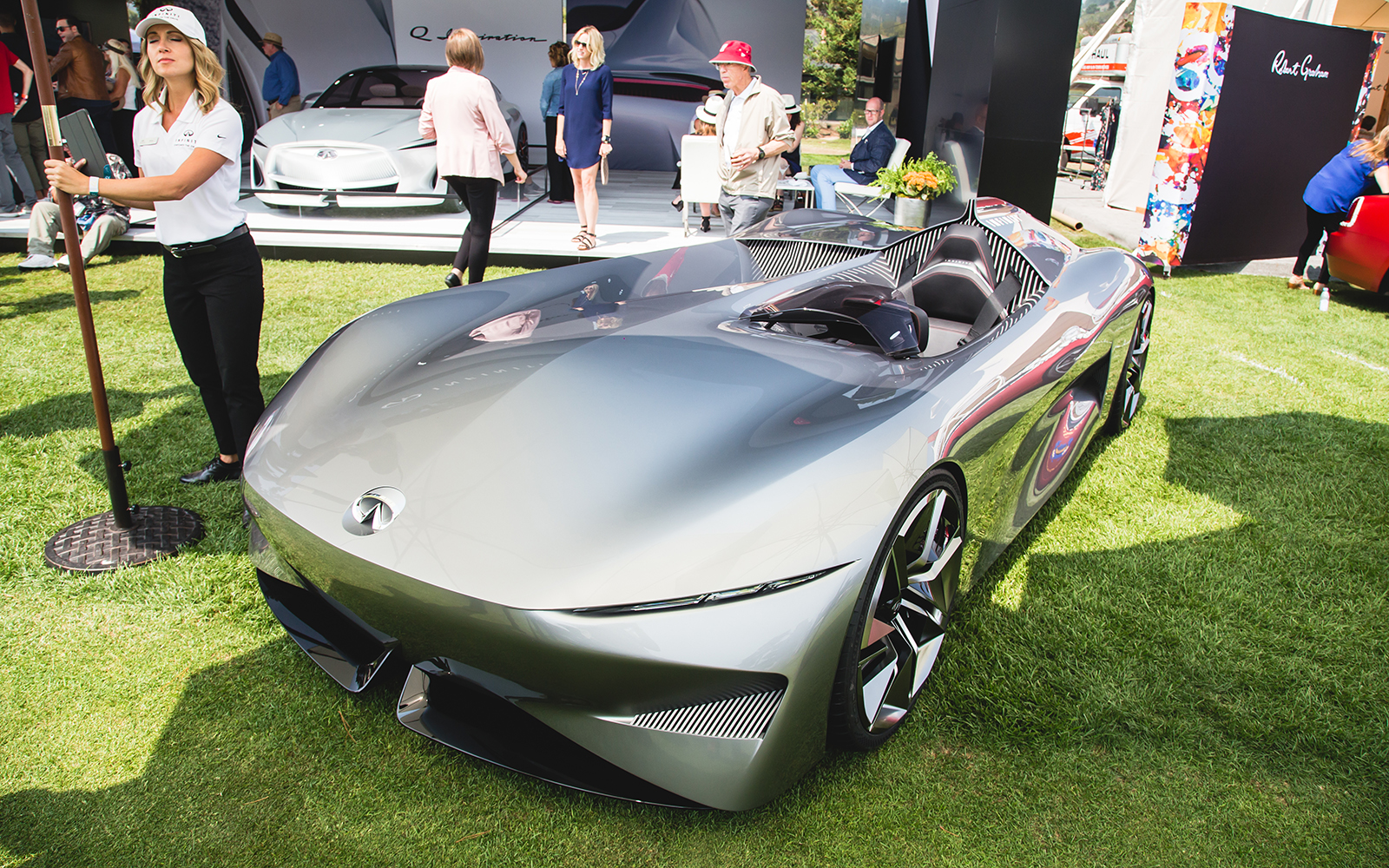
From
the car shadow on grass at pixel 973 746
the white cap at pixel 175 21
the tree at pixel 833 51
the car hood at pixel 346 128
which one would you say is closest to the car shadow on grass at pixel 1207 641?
the car shadow on grass at pixel 973 746

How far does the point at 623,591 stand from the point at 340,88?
9.17m

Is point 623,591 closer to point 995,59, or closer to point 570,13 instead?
point 995,59

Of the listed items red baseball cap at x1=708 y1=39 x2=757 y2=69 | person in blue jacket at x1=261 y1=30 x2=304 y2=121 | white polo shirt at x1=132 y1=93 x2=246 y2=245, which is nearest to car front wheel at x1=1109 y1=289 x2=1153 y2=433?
red baseball cap at x1=708 y1=39 x2=757 y2=69

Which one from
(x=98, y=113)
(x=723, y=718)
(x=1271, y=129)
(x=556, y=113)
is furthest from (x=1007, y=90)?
(x=98, y=113)

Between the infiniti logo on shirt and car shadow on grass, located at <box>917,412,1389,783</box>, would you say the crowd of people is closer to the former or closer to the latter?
the infiniti logo on shirt

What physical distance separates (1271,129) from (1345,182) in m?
1.37

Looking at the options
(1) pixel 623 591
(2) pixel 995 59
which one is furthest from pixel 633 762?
(2) pixel 995 59

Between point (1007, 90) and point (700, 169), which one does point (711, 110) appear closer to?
point (700, 169)

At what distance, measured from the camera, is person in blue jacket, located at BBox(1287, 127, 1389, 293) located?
6.32 m

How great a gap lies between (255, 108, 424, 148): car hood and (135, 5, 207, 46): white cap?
5056 mm

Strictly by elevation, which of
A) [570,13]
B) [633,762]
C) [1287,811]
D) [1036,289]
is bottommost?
[1287,811]

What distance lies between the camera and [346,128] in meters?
7.36

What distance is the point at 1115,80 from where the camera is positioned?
50.9ft

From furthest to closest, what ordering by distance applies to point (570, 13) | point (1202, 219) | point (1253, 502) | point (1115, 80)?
1. point (1115, 80)
2. point (570, 13)
3. point (1202, 219)
4. point (1253, 502)
